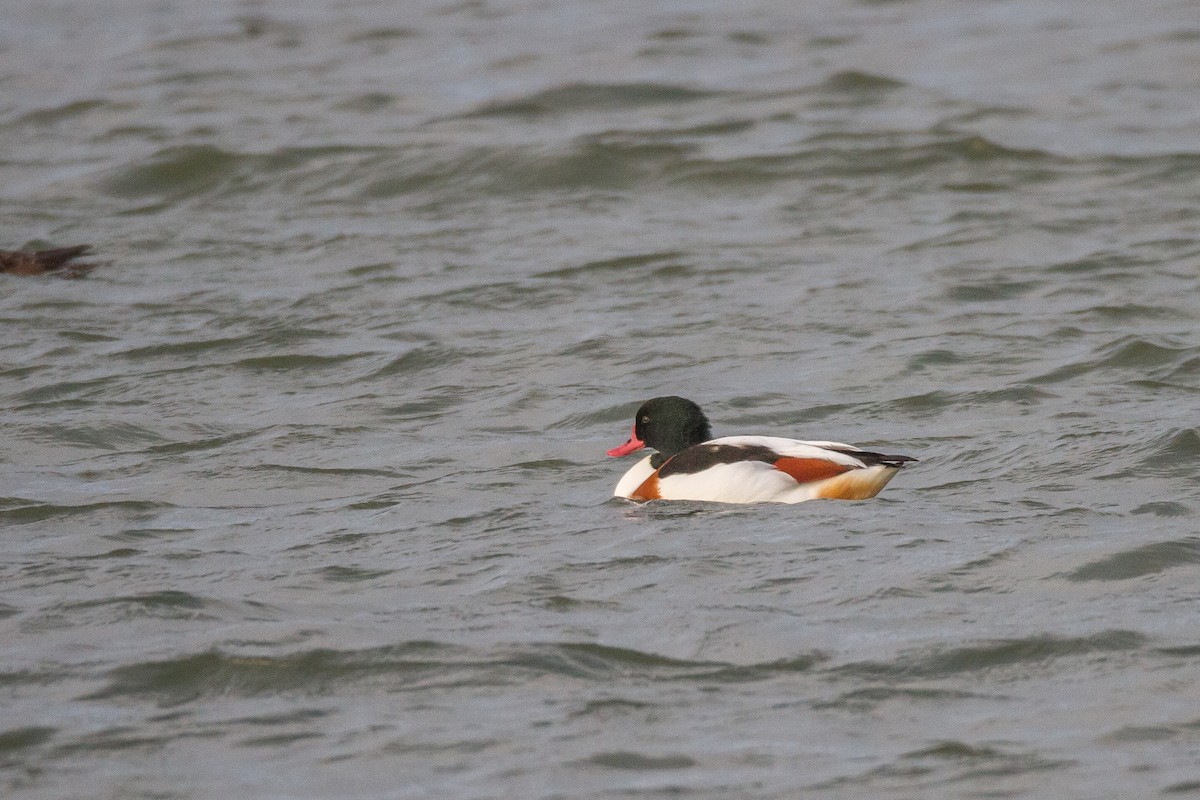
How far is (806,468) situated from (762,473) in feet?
0.64

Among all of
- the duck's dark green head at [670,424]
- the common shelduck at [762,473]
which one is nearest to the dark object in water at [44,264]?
the duck's dark green head at [670,424]

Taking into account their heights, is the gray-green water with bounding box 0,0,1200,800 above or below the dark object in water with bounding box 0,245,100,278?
below

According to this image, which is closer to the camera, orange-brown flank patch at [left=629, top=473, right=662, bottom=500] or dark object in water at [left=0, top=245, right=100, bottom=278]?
orange-brown flank patch at [left=629, top=473, right=662, bottom=500]

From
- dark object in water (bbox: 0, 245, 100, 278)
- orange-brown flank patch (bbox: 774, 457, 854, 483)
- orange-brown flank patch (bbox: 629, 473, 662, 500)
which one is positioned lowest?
orange-brown flank patch (bbox: 629, 473, 662, 500)

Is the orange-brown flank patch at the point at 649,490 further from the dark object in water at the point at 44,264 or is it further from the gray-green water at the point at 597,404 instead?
the dark object in water at the point at 44,264

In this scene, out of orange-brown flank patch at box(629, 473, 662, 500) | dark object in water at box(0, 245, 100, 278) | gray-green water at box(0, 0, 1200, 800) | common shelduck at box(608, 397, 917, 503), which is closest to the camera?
gray-green water at box(0, 0, 1200, 800)

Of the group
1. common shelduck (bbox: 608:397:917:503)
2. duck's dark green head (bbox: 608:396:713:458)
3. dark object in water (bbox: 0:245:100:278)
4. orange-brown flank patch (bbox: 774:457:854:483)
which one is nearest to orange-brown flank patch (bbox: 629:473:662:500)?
common shelduck (bbox: 608:397:917:503)

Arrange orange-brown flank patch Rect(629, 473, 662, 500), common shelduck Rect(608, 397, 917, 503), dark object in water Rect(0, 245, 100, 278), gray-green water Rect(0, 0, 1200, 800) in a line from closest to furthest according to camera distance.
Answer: gray-green water Rect(0, 0, 1200, 800) < common shelduck Rect(608, 397, 917, 503) < orange-brown flank patch Rect(629, 473, 662, 500) < dark object in water Rect(0, 245, 100, 278)

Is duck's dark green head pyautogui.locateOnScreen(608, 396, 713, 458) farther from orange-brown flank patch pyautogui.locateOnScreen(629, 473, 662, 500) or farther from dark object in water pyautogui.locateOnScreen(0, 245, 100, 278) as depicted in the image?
dark object in water pyautogui.locateOnScreen(0, 245, 100, 278)

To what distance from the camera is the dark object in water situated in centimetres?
1346

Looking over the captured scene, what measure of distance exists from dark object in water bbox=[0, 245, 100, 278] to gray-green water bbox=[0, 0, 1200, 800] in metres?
0.18

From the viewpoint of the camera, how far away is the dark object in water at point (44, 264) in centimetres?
1346

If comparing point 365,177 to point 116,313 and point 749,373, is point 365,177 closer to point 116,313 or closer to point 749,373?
point 116,313

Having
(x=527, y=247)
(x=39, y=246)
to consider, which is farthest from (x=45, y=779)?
(x=39, y=246)
